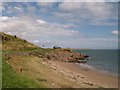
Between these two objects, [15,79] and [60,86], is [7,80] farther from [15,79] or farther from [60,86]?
[60,86]

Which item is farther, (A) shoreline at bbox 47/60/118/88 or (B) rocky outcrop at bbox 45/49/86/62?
(B) rocky outcrop at bbox 45/49/86/62

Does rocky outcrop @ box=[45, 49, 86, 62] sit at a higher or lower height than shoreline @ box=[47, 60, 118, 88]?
higher

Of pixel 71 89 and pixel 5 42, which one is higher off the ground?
pixel 5 42

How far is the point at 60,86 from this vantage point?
29062 mm

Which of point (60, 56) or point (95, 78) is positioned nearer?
point (95, 78)

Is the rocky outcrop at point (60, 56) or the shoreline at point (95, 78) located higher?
the rocky outcrop at point (60, 56)

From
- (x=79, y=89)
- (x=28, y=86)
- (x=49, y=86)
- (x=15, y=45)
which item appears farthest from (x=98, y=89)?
(x=15, y=45)

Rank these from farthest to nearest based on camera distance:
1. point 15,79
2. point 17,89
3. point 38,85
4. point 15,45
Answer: point 15,45, point 15,79, point 38,85, point 17,89

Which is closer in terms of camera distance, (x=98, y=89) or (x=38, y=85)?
(x=38, y=85)

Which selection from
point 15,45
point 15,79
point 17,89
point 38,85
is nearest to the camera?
point 17,89

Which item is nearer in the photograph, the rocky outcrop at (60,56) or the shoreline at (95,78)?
the shoreline at (95,78)

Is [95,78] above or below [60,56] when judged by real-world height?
below

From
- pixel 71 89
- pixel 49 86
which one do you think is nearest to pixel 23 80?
pixel 49 86

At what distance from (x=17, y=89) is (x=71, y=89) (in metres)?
6.40
